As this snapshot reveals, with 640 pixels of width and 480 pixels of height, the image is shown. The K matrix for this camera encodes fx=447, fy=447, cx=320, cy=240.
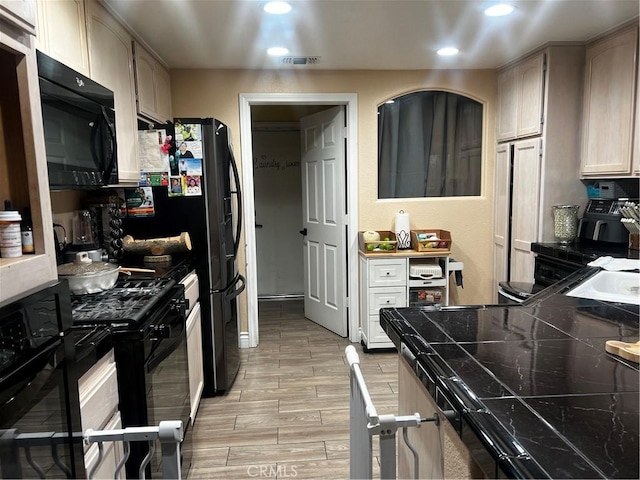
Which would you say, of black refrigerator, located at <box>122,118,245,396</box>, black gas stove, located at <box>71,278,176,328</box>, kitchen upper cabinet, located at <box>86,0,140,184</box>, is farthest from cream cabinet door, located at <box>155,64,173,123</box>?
black gas stove, located at <box>71,278,176,328</box>

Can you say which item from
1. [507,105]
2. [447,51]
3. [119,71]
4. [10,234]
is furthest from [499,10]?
[10,234]

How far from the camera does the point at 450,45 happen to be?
312cm

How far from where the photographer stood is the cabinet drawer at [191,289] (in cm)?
246

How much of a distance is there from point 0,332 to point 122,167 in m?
1.80

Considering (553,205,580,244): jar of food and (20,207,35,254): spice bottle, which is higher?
(20,207,35,254): spice bottle

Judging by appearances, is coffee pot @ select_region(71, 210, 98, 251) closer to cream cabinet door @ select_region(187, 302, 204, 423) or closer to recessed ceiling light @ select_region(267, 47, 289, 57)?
cream cabinet door @ select_region(187, 302, 204, 423)

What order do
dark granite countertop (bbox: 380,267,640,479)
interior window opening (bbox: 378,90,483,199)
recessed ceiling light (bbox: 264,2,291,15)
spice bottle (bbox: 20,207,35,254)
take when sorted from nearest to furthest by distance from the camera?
dark granite countertop (bbox: 380,267,640,479) → spice bottle (bbox: 20,207,35,254) → recessed ceiling light (bbox: 264,2,291,15) → interior window opening (bbox: 378,90,483,199)

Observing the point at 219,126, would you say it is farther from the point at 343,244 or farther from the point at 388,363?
the point at 388,363

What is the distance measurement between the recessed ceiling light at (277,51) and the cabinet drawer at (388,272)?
1.72 metres

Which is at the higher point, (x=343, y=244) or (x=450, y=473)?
(x=343, y=244)

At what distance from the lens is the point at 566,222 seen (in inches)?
124

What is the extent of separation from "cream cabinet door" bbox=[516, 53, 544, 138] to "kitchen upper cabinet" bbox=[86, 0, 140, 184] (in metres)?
2.76

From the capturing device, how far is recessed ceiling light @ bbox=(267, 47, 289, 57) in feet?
10.3

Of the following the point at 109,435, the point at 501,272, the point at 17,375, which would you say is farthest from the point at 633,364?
the point at 501,272
